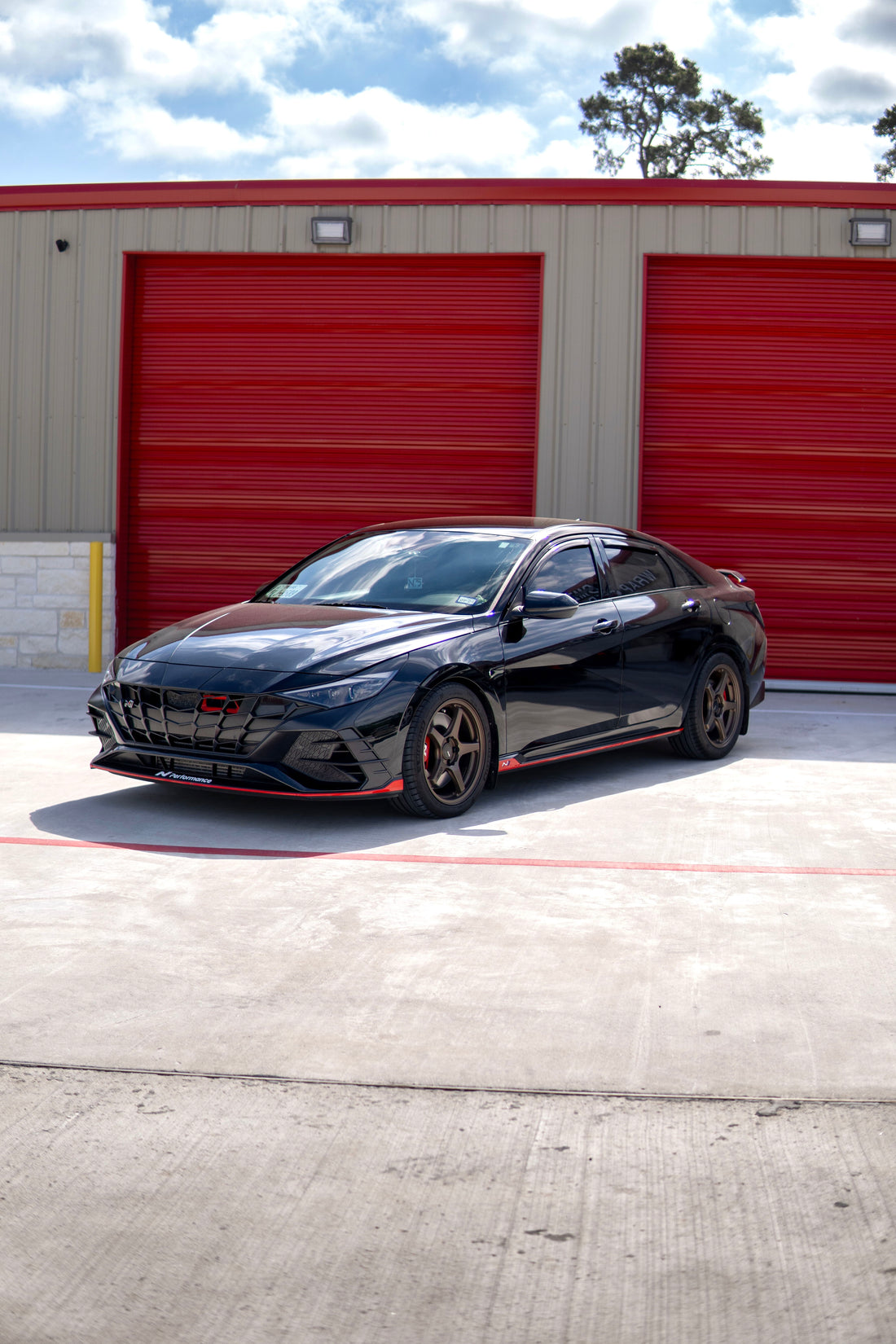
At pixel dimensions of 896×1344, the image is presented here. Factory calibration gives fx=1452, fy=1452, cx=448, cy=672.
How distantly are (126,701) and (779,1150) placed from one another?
4.46 m

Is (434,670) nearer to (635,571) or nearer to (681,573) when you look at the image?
(635,571)

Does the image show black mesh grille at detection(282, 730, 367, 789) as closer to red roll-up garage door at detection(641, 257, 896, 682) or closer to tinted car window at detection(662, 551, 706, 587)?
tinted car window at detection(662, 551, 706, 587)

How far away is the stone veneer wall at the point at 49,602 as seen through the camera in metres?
14.2

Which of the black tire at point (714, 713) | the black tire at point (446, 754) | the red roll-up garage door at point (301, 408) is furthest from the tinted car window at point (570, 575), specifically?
the red roll-up garage door at point (301, 408)

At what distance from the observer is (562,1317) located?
2.47 m

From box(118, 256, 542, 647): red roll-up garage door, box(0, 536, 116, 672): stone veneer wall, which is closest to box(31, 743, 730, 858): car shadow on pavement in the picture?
box(118, 256, 542, 647): red roll-up garage door

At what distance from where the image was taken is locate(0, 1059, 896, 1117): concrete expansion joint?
3.40 metres

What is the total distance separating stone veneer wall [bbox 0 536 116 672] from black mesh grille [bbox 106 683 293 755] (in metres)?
7.57

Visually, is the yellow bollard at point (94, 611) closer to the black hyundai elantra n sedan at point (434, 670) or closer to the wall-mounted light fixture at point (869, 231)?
the black hyundai elantra n sedan at point (434, 670)

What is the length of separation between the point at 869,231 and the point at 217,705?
944 centimetres

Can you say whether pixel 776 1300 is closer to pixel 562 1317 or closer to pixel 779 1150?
pixel 562 1317

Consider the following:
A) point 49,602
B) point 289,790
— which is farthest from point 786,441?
point 289,790

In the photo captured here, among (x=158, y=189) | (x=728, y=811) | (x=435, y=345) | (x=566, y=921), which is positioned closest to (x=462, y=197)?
(x=435, y=345)

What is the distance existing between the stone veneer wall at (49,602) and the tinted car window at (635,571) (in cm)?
714
